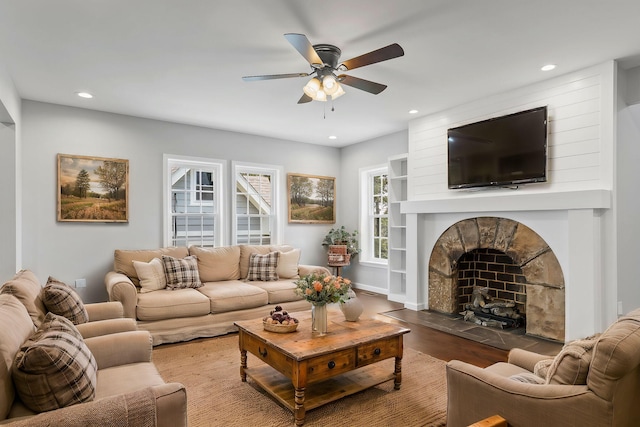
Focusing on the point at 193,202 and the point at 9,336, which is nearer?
the point at 9,336

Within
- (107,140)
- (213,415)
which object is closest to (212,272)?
(107,140)

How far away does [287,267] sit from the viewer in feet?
17.3

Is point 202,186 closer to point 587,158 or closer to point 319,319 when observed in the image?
point 319,319

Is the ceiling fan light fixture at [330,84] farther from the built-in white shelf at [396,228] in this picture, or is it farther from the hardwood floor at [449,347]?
the built-in white shelf at [396,228]

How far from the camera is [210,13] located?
2.57m

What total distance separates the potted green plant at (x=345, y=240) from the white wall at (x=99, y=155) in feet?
7.29

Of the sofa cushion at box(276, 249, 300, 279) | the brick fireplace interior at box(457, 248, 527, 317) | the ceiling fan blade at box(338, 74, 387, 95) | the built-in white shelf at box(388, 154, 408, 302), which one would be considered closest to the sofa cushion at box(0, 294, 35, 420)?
the ceiling fan blade at box(338, 74, 387, 95)

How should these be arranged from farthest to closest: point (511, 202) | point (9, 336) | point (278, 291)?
1. point (278, 291)
2. point (511, 202)
3. point (9, 336)

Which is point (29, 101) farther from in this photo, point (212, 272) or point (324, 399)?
point (324, 399)

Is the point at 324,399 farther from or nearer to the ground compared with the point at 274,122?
nearer to the ground

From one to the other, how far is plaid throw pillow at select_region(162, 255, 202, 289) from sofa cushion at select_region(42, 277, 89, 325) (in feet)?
5.86

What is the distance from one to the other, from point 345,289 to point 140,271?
2.75 m

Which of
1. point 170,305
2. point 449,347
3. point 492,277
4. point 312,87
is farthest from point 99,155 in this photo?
point 492,277

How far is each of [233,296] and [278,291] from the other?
611 millimetres
